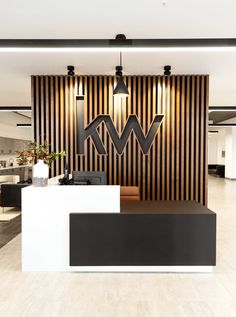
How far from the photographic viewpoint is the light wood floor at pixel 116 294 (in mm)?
3158

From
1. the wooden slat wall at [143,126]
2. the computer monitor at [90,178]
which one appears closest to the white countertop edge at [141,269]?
the computer monitor at [90,178]

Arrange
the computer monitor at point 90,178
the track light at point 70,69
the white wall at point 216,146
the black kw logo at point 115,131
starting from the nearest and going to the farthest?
the computer monitor at point 90,178
the track light at point 70,69
the black kw logo at point 115,131
the white wall at point 216,146

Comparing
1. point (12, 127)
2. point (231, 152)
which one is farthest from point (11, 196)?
point (231, 152)

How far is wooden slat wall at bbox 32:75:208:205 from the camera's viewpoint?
22.6ft
